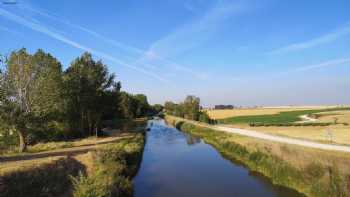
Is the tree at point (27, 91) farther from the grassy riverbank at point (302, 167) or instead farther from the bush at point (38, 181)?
the grassy riverbank at point (302, 167)

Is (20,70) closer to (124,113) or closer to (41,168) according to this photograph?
(41,168)

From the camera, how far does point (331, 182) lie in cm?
1622

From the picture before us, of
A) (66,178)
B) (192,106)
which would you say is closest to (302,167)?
(66,178)

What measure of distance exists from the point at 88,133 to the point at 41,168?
3408 cm

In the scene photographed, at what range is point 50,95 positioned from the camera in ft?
107

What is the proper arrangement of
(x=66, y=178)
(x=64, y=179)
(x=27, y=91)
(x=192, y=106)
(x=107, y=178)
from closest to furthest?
(x=107, y=178) < (x=64, y=179) < (x=66, y=178) < (x=27, y=91) < (x=192, y=106)

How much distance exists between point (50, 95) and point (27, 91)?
257cm

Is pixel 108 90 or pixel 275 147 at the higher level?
pixel 108 90

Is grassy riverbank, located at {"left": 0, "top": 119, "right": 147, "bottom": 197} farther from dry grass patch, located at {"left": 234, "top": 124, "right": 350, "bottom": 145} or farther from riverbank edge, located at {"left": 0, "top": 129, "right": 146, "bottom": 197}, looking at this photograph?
dry grass patch, located at {"left": 234, "top": 124, "right": 350, "bottom": 145}

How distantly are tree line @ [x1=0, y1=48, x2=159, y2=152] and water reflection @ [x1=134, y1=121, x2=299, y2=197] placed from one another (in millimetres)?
12587

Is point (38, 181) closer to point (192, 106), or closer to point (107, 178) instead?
point (107, 178)

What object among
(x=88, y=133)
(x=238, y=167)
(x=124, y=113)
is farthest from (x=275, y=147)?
(x=124, y=113)

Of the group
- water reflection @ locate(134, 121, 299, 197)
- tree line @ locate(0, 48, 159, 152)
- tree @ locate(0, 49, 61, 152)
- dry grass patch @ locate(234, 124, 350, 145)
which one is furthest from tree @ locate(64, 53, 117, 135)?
dry grass patch @ locate(234, 124, 350, 145)

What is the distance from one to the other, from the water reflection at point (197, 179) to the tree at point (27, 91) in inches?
500
